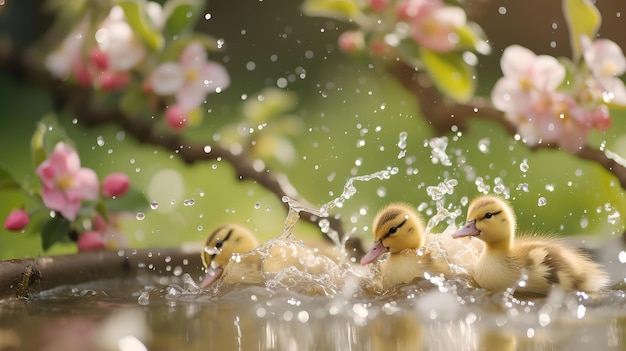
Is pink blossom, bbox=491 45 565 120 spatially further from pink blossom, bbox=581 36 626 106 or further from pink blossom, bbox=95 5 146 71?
pink blossom, bbox=95 5 146 71

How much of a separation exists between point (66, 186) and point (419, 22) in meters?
0.64

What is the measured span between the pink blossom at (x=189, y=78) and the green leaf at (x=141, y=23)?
0.16ft

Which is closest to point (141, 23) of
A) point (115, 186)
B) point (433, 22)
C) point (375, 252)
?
point (115, 186)

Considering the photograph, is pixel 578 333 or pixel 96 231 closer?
pixel 578 333

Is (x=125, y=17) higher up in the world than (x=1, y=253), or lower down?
higher up

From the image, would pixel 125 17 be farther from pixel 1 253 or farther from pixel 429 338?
pixel 429 338

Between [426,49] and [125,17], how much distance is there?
0.51 meters

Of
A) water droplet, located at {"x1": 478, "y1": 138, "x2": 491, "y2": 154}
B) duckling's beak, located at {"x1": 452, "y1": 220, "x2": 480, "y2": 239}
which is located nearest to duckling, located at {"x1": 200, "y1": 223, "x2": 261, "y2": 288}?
duckling's beak, located at {"x1": 452, "y1": 220, "x2": 480, "y2": 239}

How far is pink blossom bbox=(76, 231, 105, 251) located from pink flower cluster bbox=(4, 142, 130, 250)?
4 cm

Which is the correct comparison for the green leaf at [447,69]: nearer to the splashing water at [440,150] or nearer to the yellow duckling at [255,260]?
the splashing water at [440,150]

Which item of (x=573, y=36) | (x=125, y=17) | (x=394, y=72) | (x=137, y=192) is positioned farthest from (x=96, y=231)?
(x=573, y=36)

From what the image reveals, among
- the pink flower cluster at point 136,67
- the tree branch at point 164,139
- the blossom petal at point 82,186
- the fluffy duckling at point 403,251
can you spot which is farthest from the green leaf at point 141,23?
the fluffy duckling at point 403,251

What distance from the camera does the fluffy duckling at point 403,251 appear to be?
1195 mm

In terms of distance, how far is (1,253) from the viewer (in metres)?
1.73
